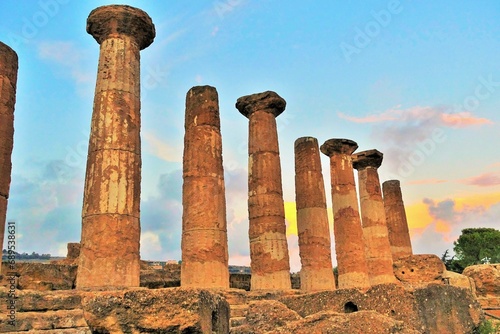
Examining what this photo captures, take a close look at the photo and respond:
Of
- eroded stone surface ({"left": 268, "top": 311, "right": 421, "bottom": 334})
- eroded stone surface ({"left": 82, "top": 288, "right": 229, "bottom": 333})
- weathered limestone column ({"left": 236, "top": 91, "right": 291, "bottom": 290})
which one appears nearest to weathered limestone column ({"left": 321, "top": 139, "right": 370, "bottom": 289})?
weathered limestone column ({"left": 236, "top": 91, "right": 291, "bottom": 290})

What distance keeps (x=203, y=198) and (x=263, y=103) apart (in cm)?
592

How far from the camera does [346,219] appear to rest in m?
21.3

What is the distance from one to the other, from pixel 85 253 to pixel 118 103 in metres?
3.67

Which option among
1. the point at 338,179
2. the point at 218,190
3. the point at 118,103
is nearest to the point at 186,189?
the point at 218,190

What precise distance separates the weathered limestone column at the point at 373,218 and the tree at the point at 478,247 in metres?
25.1

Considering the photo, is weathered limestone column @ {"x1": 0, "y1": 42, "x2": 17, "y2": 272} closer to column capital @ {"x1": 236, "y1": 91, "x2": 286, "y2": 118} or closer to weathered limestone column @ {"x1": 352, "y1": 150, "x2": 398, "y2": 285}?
column capital @ {"x1": 236, "y1": 91, "x2": 286, "y2": 118}

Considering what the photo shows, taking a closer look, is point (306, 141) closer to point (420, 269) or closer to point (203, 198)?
point (420, 269)

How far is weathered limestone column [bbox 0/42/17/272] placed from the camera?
456 inches

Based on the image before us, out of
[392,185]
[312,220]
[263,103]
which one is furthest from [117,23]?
[392,185]

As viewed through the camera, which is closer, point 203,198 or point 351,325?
point 351,325

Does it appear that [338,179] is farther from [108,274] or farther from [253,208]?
[108,274]

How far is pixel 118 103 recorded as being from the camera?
11.1 m

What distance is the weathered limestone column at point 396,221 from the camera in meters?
26.2

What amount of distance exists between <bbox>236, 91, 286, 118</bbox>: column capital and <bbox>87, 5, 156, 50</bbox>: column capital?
671 cm
